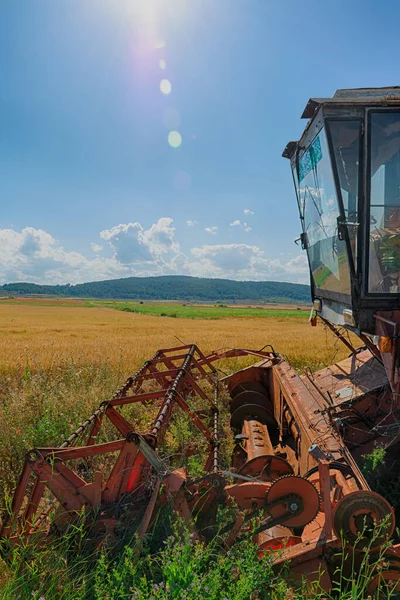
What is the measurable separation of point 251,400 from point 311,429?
6.10ft

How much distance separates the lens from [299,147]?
4.40m

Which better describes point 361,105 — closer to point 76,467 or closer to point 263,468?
point 263,468

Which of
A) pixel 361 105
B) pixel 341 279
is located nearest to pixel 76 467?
pixel 341 279

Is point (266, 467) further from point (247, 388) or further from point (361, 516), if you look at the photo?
point (247, 388)

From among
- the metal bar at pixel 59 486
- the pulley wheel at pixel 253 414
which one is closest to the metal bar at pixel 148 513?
the metal bar at pixel 59 486

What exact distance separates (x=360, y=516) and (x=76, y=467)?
7.87 feet

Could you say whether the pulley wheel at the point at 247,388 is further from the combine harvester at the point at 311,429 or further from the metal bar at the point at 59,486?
the metal bar at the point at 59,486

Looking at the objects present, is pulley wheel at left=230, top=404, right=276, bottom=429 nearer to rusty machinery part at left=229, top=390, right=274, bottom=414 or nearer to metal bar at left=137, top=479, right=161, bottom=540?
Result: rusty machinery part at left=229, top=390, right=274, bottom=414

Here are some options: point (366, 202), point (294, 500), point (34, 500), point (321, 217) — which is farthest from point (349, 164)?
point (34, 500)

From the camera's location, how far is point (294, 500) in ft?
7.75

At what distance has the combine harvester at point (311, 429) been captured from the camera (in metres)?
2.31

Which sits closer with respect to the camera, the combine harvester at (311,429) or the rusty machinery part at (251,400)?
the combine harvester at (311,429)

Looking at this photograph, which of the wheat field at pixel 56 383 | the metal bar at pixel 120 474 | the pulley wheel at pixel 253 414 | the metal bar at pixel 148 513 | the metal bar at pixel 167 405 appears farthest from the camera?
the pulley wheel at pixel 253 414

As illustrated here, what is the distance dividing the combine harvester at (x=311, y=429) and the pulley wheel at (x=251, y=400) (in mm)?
14
